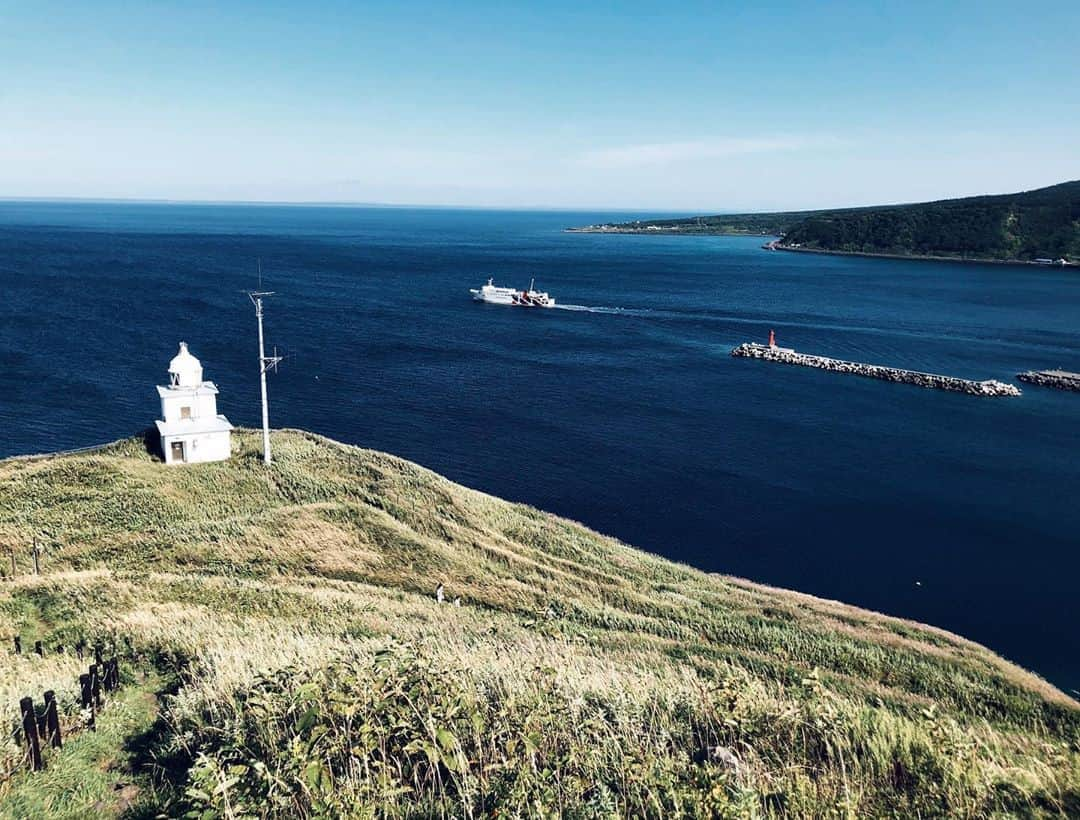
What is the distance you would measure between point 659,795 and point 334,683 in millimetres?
5109

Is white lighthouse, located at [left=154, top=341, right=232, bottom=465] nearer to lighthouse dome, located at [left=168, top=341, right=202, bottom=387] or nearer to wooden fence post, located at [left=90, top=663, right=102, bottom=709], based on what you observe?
lighthouse dome, located at [left=168, top=341, right=202, bottom=387]

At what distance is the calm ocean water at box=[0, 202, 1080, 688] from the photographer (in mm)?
42031

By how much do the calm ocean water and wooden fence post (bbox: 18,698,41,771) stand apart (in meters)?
34.6

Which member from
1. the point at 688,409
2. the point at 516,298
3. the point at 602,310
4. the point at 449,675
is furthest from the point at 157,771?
the point at 516,298

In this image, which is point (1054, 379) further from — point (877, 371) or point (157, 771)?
point (157, 771)

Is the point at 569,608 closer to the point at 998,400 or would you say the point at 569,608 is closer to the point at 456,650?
the point at 456,650

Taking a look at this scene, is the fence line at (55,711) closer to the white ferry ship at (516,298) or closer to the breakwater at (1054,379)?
the breakwater at (1054,379)

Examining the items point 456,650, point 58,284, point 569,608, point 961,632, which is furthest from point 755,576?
point 58,284

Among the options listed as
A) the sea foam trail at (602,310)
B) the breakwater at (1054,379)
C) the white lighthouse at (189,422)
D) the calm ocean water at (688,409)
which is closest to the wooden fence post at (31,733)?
the white lighthouse at (189,422)

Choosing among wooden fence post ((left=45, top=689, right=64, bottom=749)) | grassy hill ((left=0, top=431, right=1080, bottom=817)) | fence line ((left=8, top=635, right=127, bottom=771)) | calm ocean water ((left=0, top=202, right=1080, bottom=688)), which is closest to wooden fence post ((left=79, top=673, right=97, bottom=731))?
fence line ((left=8, top=635, right=127, bottom=771))

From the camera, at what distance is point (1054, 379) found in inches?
3189

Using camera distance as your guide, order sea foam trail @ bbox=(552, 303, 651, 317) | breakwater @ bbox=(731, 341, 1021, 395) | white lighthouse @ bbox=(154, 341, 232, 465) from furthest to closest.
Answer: sea foam trail @ bbox=(552, 303, 651, 317)
breakwater @ bbox=(731, 341, 1021, 395)
white lighthouse @ bbox=(154, 341, 232, 465)

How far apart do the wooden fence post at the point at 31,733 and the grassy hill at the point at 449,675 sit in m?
0.27

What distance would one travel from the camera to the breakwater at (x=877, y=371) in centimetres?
7719
